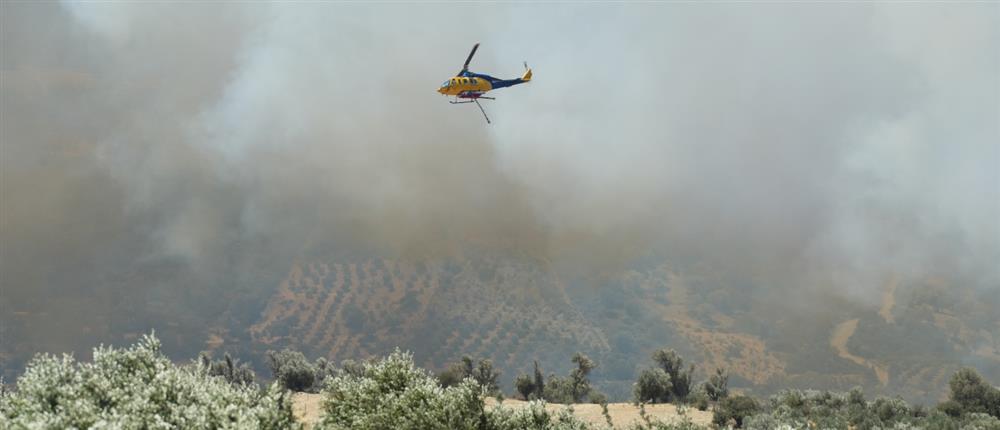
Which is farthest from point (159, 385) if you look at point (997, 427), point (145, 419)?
point (997, 427)

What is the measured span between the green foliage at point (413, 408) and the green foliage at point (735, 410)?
3791cm

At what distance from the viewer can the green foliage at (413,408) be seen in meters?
45.2

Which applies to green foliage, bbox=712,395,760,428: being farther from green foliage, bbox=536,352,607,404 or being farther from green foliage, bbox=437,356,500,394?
green foliage, bbox=437,356,500,394

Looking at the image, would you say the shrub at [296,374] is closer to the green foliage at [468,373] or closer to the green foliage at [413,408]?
the green foliage at [468,373]

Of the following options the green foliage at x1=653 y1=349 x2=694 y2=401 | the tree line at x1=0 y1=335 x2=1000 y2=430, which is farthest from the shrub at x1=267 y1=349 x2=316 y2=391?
the tree line at x1=0 y1=335 x2=1000 y2=430

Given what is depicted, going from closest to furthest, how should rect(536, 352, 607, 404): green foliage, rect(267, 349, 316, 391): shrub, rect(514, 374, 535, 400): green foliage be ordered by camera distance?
1. rect(267, 349, 316, 391): shrub
2. rect(536, 352, 607, 404): green foliage
3. rect(514, 374, 535, 400): green foliage

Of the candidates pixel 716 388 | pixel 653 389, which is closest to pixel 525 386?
pixel 653 389

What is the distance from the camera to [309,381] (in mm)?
120562

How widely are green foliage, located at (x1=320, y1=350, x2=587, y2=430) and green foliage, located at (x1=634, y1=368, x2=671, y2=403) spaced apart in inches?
2137

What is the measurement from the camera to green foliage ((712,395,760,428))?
3280 inches

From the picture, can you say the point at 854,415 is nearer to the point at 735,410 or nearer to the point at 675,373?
the point at 735,410

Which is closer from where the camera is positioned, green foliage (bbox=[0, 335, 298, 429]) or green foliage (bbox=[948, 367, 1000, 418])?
green foliage (bbox=[0, 335, 298, 429])

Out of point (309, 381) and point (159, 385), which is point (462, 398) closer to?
point (159, 385)

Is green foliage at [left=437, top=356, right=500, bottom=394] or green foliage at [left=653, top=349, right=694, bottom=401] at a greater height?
green foliage at [left=437, top=356, right=500, bottom=394]
